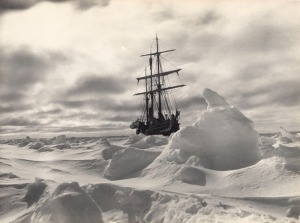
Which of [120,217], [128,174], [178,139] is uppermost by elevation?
[178,139]

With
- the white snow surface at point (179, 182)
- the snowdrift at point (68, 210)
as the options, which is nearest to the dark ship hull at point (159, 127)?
the white snow surface at point (179, 182)

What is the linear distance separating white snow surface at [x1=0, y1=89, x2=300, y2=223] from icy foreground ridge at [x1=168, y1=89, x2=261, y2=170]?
24 millimetres

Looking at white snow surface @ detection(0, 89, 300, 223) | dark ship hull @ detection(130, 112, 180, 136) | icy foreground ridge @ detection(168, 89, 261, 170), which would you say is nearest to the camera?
white snow surface @ detection(0, 89, 300, 223)

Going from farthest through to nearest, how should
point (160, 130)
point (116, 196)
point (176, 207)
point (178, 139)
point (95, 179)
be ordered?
point (160, 130)
point (178, 139)
point (95, 179)
point (116, 196)
point (176, 207)

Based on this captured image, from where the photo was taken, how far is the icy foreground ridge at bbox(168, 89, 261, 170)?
711 cm

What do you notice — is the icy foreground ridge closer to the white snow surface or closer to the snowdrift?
the white snow surface

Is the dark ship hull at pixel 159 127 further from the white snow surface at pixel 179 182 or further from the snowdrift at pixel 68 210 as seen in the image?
the snowdrift at pixel 68 210

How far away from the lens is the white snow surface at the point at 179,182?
536 centimetres

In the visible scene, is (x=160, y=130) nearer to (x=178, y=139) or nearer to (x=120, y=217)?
(x=178, y=139)

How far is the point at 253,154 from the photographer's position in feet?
24.0

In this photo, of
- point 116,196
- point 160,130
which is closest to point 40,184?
point 116,196

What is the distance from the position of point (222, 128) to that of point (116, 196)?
3630mm

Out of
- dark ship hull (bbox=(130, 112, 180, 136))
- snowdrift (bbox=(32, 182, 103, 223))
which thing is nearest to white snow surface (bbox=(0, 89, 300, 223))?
snowdrift (bbox=(32, 182, 103, 223))

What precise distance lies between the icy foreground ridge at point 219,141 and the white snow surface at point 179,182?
2 cm
